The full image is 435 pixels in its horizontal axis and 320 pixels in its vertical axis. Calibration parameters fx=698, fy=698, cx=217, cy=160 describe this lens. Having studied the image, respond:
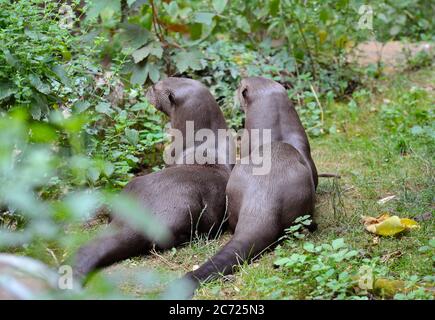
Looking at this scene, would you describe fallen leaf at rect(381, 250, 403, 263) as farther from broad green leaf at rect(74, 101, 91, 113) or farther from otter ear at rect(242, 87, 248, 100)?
broad green leaf at rect(74, 101, 91, 113)

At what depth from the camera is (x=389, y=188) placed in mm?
4188

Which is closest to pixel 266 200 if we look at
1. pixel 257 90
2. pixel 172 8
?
pixel 257 90

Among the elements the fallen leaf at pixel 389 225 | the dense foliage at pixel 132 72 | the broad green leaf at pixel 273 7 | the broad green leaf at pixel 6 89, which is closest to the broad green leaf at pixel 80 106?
the dense foliage at pixel 132 72

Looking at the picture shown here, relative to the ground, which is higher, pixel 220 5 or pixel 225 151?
pixel 220 5

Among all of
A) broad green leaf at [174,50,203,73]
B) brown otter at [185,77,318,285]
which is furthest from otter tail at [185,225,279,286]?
broad green leaf at [174,50,203,73]

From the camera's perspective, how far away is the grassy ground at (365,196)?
2.93 metres

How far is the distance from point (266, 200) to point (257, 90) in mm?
1021

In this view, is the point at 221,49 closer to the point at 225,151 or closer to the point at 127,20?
the point at 127,20

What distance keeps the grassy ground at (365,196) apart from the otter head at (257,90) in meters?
0.66

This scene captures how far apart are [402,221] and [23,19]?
2.12 meters

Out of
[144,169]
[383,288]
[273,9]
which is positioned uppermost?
[273,9]

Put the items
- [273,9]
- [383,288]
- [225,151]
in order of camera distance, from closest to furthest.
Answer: [383,288]
[225,151]
[273,9]

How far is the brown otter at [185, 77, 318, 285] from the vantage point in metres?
3.14

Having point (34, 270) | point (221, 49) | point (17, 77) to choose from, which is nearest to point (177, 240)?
point (17, 77)
